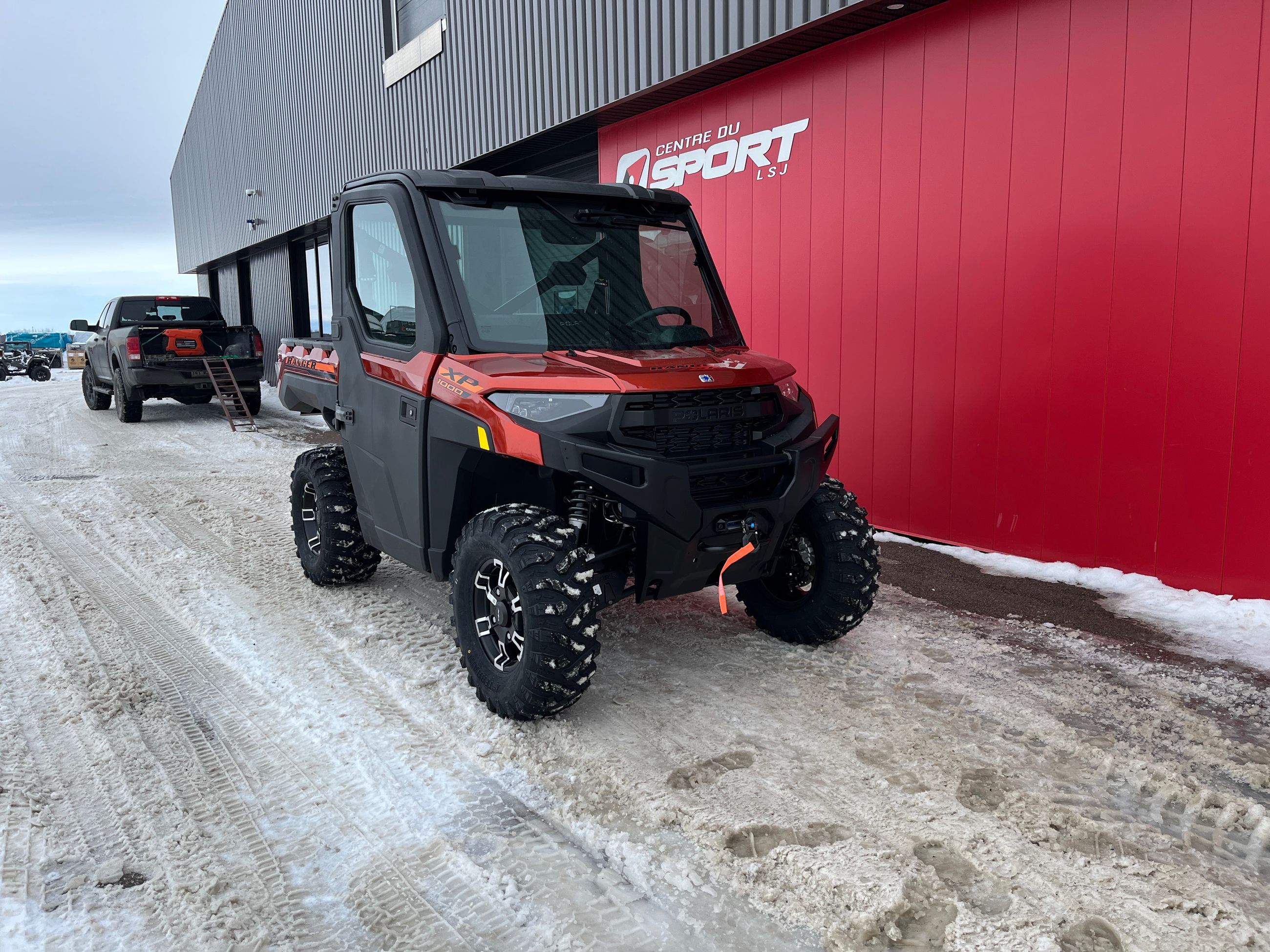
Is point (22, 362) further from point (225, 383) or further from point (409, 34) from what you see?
point (409, 34)

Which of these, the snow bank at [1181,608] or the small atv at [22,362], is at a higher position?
the small atv at [22,362]

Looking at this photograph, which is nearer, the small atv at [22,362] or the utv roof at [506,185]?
the utv roof at [506,185]

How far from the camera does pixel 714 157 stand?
8.30m

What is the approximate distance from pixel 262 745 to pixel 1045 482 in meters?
4.95

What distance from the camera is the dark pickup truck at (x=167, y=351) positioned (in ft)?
44.9

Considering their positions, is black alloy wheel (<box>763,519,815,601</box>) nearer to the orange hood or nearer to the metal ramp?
the orange hood

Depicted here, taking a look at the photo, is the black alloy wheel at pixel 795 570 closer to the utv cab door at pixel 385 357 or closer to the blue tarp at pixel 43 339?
the utv cab door at pixel 385 357

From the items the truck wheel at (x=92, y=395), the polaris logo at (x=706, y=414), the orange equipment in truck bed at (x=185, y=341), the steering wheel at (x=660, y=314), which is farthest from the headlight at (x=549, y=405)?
the truck wheel at (x=92, y=395)

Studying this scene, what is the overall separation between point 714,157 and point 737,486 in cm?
555

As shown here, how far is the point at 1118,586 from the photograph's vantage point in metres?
5.41

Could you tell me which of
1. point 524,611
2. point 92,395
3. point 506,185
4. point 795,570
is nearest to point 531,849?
point 524,611

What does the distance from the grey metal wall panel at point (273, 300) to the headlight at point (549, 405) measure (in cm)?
1865

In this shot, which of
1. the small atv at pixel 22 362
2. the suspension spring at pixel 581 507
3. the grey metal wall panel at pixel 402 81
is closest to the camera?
the suspension spring at pixel 581 507

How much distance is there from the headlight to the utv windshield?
1.34 ft
